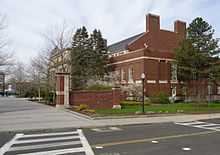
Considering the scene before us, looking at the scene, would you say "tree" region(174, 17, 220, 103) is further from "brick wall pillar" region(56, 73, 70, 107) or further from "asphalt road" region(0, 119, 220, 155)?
"asphalt road" region(0, 119, 220, 155)

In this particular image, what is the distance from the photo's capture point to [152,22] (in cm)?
4647

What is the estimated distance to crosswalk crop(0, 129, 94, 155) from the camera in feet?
24.7

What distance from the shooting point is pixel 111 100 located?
24984 mm

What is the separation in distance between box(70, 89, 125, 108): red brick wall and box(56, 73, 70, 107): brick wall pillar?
0.72 metres

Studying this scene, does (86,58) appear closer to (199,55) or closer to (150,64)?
(150,64)

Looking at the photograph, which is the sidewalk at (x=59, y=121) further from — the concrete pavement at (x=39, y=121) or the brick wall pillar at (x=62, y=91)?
the brick wall pillar at (x=62, y=91)

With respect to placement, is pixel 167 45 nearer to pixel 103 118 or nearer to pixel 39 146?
pixel 103 118

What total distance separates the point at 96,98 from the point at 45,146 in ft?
55.2

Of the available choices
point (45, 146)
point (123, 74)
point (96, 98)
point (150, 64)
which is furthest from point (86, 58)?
point (45, 146)

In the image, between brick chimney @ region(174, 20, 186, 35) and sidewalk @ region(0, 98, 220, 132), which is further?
brick chimney @ region(174, 20, 186, 35)

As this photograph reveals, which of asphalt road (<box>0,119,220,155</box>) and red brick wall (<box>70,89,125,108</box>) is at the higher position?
red brick wall (<box>70,89,125,108</box>)

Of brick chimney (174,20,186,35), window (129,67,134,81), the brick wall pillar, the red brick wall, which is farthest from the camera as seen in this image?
brick chimney (174,20,186,35)

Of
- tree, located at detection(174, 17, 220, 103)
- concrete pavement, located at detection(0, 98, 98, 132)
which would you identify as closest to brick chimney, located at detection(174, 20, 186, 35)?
tree, located at detection(174, 17, 220, 103)

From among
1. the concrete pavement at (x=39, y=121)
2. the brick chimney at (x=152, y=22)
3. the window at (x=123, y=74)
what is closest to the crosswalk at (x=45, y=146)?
the concrete pavement at (x=39, y=121)
